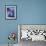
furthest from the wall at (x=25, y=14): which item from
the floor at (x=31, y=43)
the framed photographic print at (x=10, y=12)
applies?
the floor at (x=31, y=43)

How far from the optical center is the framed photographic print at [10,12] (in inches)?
189

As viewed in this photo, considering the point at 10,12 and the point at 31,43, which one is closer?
the point at 31,43

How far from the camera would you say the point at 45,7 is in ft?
15.9

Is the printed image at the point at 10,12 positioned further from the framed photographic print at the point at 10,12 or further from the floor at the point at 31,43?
the floor at the point at 31,43

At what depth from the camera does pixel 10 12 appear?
4.83m

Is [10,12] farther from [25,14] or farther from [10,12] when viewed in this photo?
[25,14]

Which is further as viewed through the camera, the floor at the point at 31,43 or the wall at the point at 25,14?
the wall at the point at 25,14

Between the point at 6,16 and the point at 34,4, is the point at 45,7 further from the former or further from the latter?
the point at 6,16

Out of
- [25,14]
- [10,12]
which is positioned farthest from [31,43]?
[10,12]

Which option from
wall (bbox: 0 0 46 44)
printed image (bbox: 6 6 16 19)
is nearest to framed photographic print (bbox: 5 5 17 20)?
printed image (bbox: 6 6 16 19)

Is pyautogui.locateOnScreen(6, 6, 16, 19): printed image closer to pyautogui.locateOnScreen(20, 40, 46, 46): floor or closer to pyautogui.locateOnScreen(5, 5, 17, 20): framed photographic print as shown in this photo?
pyautogui.locateOnScreen(5, 5, 17, 20): framed photographic print

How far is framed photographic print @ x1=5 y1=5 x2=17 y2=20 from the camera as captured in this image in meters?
4.81

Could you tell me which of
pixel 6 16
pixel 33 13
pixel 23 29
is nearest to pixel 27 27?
pixel 23 29

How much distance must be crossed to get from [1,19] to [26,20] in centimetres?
91
